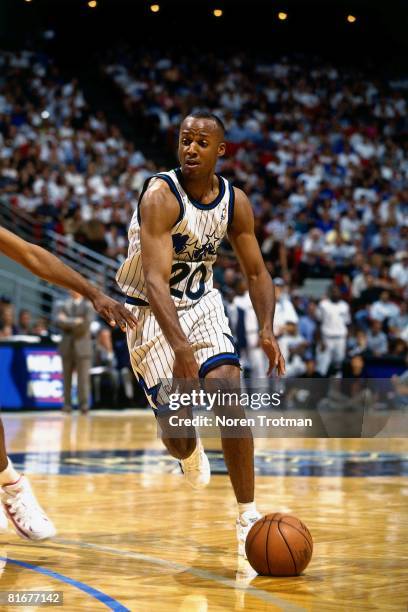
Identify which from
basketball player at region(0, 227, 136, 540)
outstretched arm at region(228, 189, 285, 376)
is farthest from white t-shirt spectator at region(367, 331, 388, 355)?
basketball player at region(0, 227, 136, 540)

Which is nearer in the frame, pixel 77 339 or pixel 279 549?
pixel 279 549

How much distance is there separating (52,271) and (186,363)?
796 millimetres

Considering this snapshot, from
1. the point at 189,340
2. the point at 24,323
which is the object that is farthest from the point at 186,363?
the point at 24,323

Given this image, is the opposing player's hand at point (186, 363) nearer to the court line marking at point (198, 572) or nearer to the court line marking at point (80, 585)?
the court line marking at point (198, 572)

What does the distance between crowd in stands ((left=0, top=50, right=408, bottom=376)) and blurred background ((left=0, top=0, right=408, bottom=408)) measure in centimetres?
4

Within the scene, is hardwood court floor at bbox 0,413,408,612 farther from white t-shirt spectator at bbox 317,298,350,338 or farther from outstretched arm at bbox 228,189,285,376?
white t-shirt spectator at bbox 317,298,350,338

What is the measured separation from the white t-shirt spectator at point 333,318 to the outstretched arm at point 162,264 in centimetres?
1243

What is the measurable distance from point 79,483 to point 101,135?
1459 centimetres

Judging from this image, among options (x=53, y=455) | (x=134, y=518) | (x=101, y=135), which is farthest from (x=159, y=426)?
(x=101, y=135)

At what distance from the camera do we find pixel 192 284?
5781mm

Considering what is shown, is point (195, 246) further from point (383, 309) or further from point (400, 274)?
point (400, 274)

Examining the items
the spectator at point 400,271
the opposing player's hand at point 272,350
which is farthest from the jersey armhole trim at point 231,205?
the spectator at point 400,271

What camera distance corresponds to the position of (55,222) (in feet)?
63.0

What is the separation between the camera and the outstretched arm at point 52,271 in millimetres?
4816
